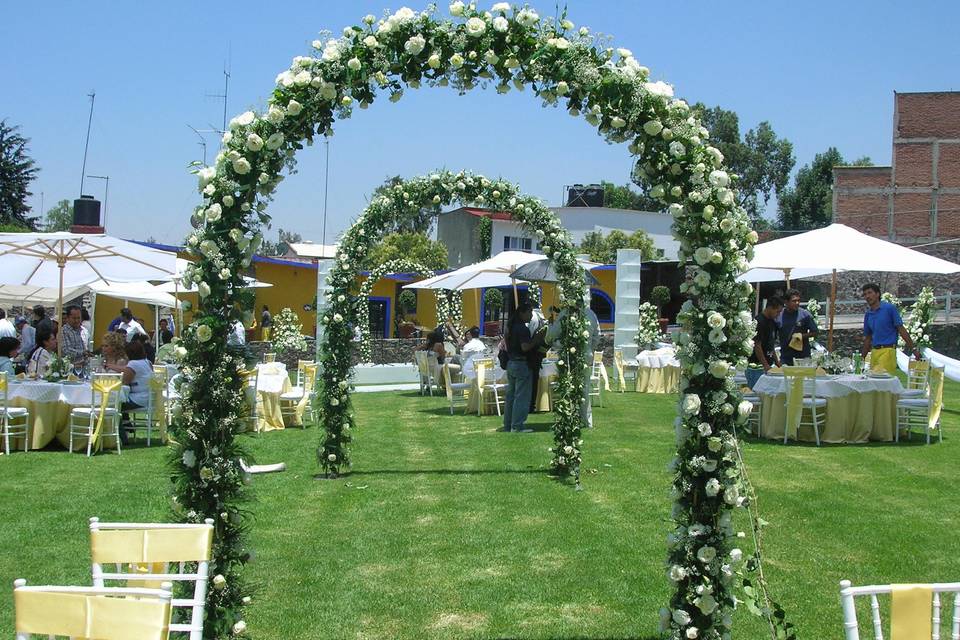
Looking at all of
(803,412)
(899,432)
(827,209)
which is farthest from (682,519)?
(827,209)

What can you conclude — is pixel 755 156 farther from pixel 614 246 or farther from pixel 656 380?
pixel 656 380

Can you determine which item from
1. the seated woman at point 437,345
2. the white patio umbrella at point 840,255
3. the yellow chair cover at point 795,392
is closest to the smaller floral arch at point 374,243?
the white patio umbrella at point 840,255

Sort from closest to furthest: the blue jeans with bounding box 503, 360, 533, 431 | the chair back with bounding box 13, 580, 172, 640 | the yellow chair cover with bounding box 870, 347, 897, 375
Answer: the chair back with bounding box 13, 580, 172, 640, the blue jeans with bounding box 503, 360, 533, 431, the yellow chair cover with bounding box 870, 347, 897, 375

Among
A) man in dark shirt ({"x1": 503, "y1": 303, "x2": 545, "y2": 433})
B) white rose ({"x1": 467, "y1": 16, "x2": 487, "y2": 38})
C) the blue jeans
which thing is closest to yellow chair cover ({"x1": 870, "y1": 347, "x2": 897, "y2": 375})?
man in dark shirt ({"x1": 503, "y1": 303, "x2": 545, "y2": 433})

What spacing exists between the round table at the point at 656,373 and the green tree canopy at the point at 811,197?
47904 millimetres

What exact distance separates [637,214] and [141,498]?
49.5 m

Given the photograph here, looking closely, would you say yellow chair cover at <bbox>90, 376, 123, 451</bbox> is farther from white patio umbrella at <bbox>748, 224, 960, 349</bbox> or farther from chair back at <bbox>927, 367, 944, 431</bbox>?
chair back at <bbox>927, 367, 944, 431</bbox>

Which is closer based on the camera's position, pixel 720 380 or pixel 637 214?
pixel 720 380

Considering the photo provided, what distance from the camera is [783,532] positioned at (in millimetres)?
7199

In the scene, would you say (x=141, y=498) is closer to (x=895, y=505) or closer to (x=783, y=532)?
(x=783, y=532)

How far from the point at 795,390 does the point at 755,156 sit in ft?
199

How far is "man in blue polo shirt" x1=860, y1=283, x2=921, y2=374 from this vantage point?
498 inches

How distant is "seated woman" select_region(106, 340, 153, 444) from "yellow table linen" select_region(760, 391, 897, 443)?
8.01 m

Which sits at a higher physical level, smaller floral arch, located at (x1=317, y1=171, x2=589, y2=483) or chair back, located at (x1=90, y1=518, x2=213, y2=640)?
smaller floral arch, located at (x1=317, y1=171, x2=589, y2=483)
